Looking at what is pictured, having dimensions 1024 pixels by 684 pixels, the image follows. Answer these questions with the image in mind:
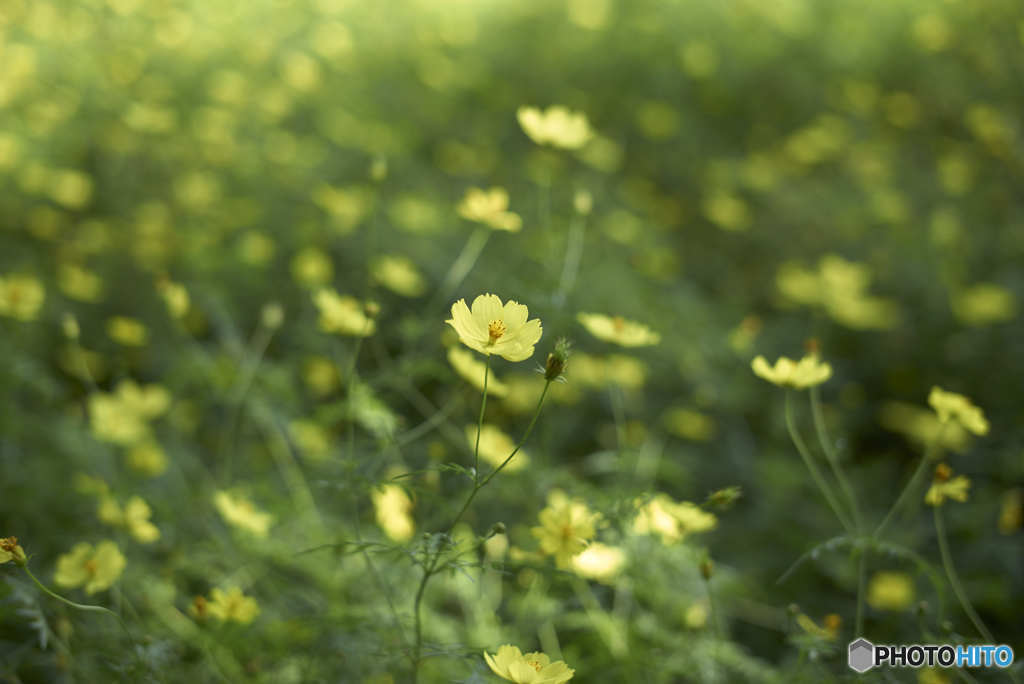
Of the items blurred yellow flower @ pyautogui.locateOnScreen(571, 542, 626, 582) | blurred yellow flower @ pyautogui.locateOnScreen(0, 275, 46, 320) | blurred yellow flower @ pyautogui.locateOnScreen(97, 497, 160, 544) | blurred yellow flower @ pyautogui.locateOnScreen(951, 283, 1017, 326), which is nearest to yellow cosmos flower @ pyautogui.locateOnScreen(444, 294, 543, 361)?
blurred yellow flower @ pyautogui.locateOnScreen(571, 542, 626, 582)

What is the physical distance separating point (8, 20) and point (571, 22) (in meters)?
3.63

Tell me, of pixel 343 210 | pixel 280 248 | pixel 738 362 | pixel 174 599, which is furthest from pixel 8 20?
pixel 738 362

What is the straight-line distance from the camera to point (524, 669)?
96cm

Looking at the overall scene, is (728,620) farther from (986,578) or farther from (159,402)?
(159,402)

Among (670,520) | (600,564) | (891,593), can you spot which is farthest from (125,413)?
(891,593)

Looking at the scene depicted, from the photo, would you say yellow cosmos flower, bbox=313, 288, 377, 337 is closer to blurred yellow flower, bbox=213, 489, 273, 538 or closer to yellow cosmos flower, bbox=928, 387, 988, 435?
blurred yellow flower, bbox=213, 489, 273, 538

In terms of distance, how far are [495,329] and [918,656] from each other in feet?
3.30

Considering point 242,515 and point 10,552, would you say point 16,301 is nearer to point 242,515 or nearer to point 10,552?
point 242,515

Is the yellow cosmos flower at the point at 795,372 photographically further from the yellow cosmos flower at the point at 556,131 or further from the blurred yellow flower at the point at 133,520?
the blurred yellow flower at the point at 133,520

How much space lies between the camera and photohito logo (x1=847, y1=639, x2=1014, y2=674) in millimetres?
1296

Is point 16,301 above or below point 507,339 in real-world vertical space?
above

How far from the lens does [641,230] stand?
352 centimetres

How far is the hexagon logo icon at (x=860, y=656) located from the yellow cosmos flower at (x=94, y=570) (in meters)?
1.34

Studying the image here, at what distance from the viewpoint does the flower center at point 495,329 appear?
3.40 feet
